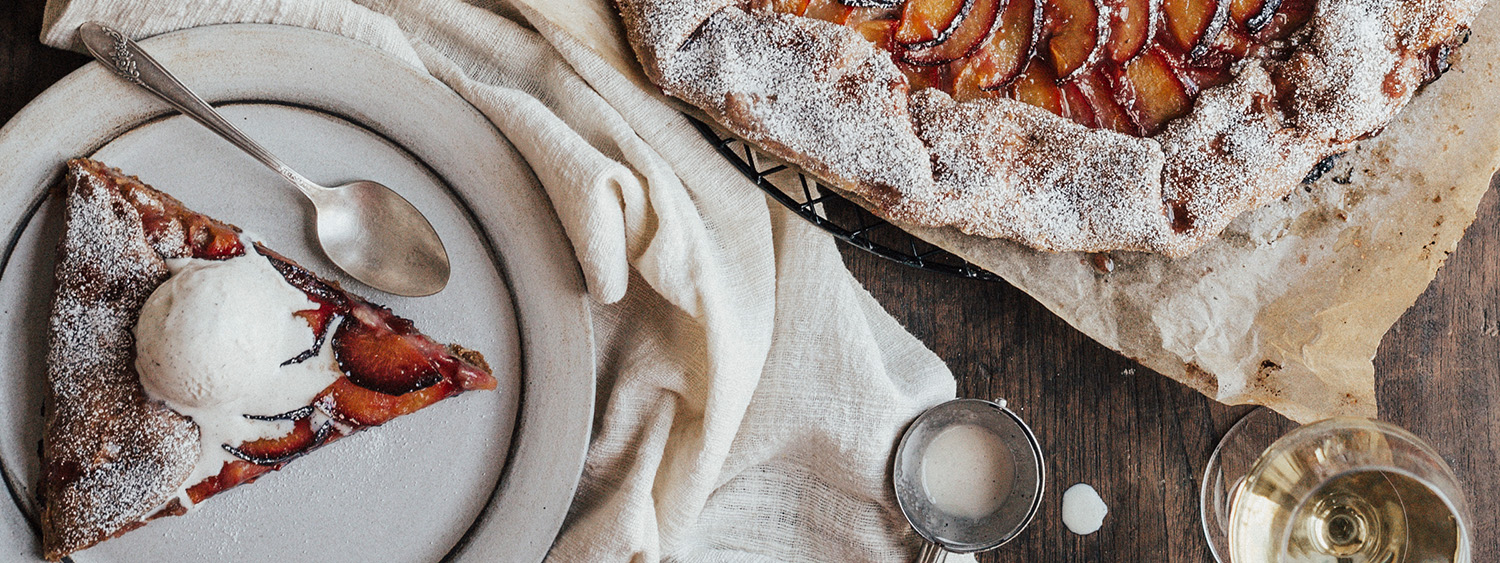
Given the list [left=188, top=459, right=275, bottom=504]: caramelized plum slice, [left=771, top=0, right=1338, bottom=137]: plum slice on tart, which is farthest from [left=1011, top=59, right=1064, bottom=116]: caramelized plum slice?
[left=188, top=459, right=275, bottom=504]: caramelized plum slice

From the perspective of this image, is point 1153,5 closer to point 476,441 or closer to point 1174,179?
point 1174,179

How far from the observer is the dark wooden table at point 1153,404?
7.07 feet

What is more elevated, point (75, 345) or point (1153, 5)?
point (1153, 5)

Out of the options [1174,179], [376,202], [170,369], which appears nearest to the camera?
[170,369]

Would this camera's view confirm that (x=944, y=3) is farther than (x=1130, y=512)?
No

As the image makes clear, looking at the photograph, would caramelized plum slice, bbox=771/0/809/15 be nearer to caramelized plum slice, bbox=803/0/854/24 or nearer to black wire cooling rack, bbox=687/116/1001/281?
caramelized plum slice, bbox=803/0/854/24

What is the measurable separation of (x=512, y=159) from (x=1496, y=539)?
89.8 inches

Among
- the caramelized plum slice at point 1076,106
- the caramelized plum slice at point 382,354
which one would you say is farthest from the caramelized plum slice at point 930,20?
→ the caramelized plum slice at point 382,354

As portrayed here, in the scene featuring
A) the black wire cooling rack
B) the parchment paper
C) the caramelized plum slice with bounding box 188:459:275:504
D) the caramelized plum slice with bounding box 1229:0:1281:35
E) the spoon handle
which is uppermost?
the caramelized plum slice with bounding box 1229:0:1281:35

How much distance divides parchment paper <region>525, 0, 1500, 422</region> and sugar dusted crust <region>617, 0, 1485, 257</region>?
0.12m

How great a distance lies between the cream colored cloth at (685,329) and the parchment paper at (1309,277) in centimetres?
41

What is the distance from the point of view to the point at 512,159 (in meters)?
1.80

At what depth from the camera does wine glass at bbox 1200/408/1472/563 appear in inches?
78.3

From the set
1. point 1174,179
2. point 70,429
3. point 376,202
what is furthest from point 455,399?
point 1174,179
